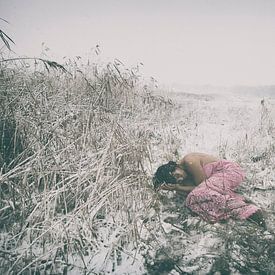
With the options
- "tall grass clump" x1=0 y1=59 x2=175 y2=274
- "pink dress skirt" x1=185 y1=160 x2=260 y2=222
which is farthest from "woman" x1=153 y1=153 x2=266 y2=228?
"tall grass clump" x1=0 y1=59 x2=175 y2=274

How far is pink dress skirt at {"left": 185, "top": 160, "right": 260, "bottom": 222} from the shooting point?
101 inches

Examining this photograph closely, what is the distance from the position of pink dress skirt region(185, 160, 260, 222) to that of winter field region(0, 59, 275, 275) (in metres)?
0.07

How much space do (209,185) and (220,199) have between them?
0.65ft

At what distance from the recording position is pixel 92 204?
2328 millimetres

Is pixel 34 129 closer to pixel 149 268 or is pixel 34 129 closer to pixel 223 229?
pixel 149 268

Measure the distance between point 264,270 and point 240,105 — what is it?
15.4 ft

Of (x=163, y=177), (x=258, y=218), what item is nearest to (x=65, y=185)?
(x=163, y=177)

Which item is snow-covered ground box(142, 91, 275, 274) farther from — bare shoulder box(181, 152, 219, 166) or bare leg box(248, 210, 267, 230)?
bare shoulder box(181, 152, 219, 166)

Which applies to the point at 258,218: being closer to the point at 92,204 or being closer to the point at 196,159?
the point at 196,159

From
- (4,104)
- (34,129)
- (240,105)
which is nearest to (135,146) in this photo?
(34,129)

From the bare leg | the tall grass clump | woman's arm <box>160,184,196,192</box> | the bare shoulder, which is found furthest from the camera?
the bare shoulder

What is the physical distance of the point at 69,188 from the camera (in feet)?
7.88

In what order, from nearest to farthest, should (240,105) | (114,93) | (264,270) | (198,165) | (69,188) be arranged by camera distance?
(264,270) → (69,188) → (198,165) → (114,93) → (240,105)

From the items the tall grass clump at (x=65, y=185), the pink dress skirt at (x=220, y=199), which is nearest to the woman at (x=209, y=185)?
the pink dress skirt at (x=220, y=199)
